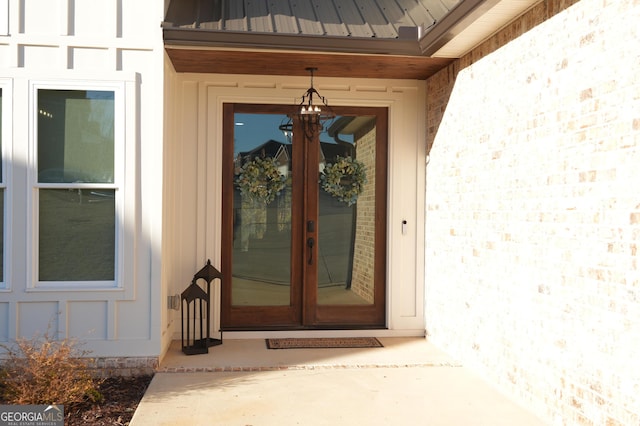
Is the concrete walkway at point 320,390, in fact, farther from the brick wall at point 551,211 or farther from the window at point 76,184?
the window at point 76,184

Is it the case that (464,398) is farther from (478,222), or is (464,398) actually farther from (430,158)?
(430,158)

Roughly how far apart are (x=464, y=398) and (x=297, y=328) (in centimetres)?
240

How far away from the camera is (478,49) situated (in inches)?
218

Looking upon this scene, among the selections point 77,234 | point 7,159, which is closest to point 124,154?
point 77,234

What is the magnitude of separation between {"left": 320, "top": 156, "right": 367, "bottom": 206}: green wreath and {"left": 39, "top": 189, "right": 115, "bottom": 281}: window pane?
7.82 feet

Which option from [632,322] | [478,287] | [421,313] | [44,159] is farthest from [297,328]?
[632,322]

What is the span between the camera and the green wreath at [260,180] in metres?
6.75


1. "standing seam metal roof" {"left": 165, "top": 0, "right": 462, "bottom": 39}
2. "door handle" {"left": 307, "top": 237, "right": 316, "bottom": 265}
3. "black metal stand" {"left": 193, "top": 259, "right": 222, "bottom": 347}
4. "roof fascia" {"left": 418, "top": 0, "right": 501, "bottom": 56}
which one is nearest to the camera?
"roof fascia" {"left": 418, "top": 0, "right": 501, "bottom": 56}

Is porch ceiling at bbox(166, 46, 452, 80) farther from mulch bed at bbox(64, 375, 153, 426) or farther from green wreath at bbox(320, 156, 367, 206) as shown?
mulch bed at bbox(64, 375, 153, 426)

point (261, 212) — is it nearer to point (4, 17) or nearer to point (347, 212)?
point (347, 212)

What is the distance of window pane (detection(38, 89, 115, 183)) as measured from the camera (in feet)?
17.6

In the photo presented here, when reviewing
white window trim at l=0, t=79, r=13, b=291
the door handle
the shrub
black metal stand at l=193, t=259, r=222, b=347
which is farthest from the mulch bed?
the door handle

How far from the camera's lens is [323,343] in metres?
6.52

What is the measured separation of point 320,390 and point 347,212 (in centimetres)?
241
